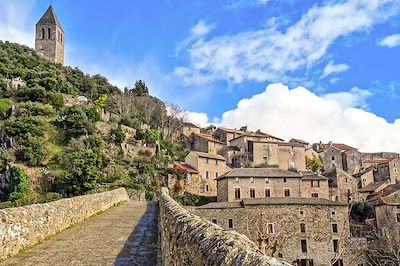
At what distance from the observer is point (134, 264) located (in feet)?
28.8

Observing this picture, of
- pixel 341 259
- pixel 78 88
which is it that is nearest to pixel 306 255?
pixel 341 259

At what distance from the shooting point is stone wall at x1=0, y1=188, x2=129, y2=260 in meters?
9.02

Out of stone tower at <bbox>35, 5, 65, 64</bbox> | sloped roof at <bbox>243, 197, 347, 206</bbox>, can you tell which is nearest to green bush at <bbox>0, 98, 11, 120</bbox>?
sloped roof at <bbox>243, 197, 347, 206</bbox>

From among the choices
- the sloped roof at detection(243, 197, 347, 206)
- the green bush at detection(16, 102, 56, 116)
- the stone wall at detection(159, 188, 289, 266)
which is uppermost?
the green bush at detection(16, 102, 56, 116)

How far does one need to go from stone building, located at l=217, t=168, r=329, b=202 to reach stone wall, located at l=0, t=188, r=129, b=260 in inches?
1541

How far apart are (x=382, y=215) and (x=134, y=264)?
54.1 meters

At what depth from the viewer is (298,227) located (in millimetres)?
46094

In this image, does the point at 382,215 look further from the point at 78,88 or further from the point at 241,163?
the point at 78,88

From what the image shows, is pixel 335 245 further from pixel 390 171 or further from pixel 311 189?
pixel 390 171

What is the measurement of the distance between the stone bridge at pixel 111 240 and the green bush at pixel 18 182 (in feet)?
100.0

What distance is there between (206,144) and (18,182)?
125 feet

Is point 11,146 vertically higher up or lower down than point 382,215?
higher up

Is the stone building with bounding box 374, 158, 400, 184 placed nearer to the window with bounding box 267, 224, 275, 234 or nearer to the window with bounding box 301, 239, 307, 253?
the window with bounding box 301, 239, 307, 253

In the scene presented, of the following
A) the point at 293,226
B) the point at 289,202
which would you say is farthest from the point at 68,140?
the point at 293,226
